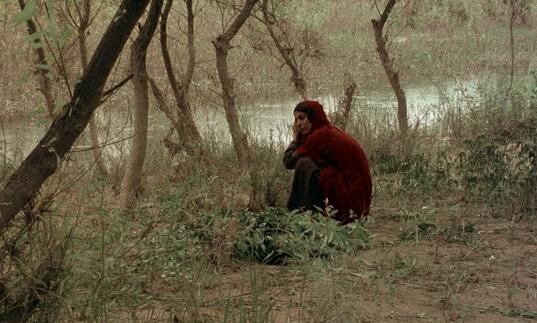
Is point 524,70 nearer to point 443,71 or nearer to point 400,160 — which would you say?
point 443,71

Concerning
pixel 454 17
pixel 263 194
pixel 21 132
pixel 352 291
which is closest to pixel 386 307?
pixel 352 291

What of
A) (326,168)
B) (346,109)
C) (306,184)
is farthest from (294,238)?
(346,109)

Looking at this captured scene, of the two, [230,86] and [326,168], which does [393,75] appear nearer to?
[230,86]

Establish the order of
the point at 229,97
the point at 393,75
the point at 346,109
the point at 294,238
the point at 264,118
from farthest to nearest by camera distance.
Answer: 1. the point at 264,118
2. the point at 393,75
3. the point at 346,109
4. the point at 229,97
5. the point at 294,238

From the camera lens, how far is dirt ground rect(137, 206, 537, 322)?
3250mm

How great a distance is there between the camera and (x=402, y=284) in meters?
4.20

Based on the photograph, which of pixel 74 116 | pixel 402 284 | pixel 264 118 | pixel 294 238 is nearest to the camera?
pixel 74 116

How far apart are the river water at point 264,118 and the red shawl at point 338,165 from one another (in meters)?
1.40

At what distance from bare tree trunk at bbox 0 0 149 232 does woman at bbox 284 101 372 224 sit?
3.15 m

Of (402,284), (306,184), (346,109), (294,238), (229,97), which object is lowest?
(402,284)

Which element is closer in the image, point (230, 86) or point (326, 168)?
point (326, 168)

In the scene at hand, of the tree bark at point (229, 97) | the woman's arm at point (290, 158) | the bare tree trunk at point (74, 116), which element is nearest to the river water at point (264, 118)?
the tree bark at point (229, 97)

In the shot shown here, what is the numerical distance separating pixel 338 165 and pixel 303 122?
15.5 inches

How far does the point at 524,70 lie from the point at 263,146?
7022 mm
